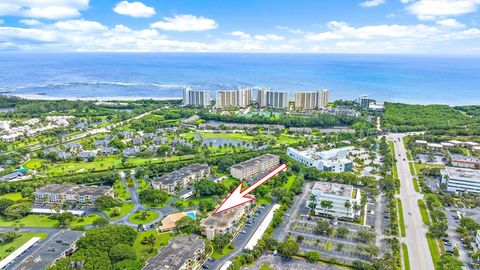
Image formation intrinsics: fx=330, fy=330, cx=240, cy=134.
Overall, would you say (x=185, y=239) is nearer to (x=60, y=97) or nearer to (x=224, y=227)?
(x=224, y=227)

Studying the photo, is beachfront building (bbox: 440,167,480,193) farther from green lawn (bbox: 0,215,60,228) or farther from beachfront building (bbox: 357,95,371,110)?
beachfront building (bbox: 357,95,371,110)

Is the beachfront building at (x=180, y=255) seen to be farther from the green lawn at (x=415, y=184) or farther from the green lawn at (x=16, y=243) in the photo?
the green lawn at (x=415, y=184)

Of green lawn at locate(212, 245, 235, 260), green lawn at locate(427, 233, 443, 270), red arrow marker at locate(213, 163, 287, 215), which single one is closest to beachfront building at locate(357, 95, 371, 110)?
red arrow marker at locate(213, 163, 287, 215)

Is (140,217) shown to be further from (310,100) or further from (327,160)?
(310,100)

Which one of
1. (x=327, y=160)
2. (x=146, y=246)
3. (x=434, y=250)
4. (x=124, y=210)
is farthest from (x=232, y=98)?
(x=434, y=250)

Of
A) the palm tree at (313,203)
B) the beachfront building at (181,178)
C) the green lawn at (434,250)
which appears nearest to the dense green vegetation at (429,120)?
the green lawn at (434,250)

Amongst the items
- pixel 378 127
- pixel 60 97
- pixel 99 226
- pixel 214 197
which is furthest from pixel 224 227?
pixel 60 97
